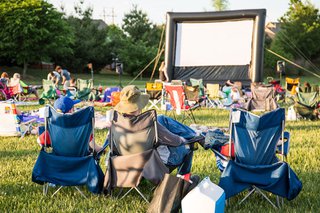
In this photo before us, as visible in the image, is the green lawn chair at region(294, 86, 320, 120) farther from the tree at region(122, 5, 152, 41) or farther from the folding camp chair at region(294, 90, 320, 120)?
the tree at region(122, 5, 152, 41)

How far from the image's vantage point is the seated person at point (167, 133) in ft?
12.8

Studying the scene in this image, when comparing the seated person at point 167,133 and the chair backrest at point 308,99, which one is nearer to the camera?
the seated person at point 167,133

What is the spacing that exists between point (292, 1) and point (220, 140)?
153 ft

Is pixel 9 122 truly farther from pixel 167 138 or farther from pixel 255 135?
pixel 255 135

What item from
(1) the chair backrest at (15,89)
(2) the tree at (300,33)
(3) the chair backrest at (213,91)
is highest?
(2) the tree at (300,33)

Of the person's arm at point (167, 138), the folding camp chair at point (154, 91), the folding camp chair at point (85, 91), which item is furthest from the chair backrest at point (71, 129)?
the folding camp chair at point (85, 91)

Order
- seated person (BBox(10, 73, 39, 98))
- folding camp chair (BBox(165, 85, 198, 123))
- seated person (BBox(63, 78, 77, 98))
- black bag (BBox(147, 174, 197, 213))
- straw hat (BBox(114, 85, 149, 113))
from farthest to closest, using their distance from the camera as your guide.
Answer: seated person (BBox(10, 73, 39, 98)) → seated person (BBox(63, 78, 77, 98)) → folding camp chair (BBox(165, 85, 198, 123)) → straw hat (BBox(114, 85, 149, 113)) → black bag (BBox(147, 174, 197, 213))

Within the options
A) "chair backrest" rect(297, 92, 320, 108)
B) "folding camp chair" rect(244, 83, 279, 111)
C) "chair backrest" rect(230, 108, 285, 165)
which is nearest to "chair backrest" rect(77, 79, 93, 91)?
"folding camp chair" rect(244, 83, 279, 111)

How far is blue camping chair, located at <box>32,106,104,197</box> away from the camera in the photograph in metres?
4.04

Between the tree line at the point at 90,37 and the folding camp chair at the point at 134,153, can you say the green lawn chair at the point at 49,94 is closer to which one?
the folding camp chair at the point at 134,153

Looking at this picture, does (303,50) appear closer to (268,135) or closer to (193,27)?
(193,27)

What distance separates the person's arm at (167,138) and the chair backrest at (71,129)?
58cm

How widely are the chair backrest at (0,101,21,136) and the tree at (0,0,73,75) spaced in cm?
2621

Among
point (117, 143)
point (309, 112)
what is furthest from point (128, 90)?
point (309, 112)
